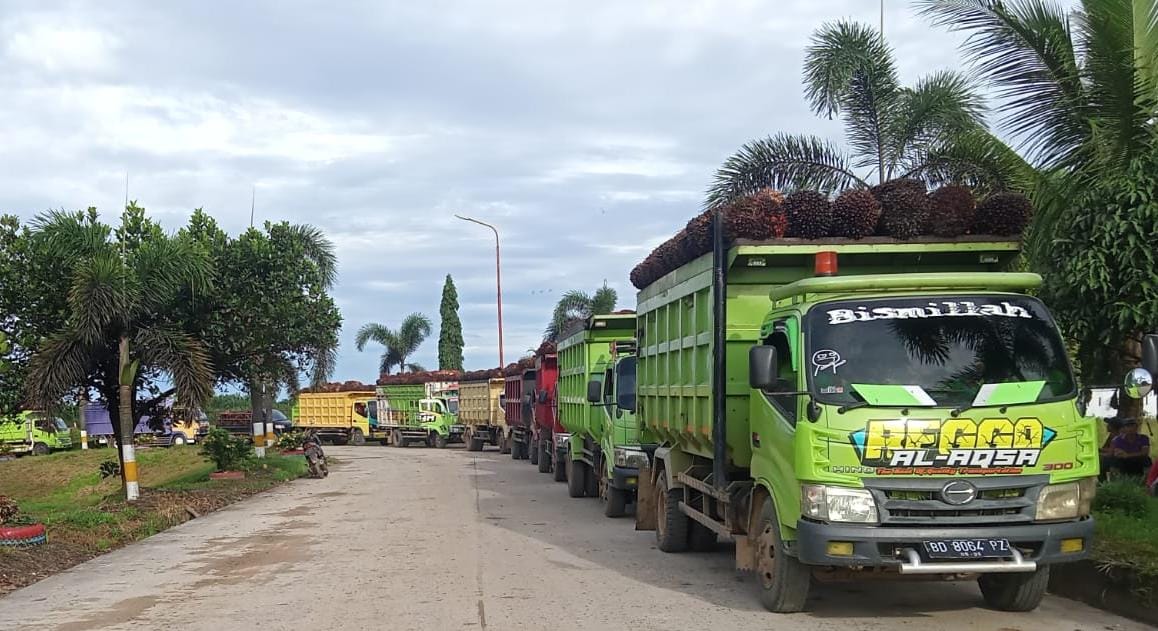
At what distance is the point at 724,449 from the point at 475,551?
4228 millimetres

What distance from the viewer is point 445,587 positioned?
9.95 m

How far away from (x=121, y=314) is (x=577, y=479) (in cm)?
835

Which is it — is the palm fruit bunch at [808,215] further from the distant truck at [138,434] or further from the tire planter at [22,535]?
the distant truck at [138,434]

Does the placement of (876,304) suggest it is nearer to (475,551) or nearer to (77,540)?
(475,551)

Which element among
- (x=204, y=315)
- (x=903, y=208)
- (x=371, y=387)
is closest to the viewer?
(x=903, y=208)

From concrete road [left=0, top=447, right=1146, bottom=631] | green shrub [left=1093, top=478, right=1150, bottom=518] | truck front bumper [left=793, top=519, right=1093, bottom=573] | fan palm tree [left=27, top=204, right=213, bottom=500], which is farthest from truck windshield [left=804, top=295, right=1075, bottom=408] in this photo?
fan palm tree [left=27, top=204, right=213, bottom=500]

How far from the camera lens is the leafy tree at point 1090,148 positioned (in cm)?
1016

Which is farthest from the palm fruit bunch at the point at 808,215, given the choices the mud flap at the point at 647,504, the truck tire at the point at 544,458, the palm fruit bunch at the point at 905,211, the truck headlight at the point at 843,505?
the truck tire at the point at 544,458

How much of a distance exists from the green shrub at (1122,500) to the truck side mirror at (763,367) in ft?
14.3

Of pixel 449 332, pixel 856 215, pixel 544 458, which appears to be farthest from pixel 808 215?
pixel 449 332

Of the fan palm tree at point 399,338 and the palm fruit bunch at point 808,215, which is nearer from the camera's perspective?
the palm fruit bunch at point 808,215

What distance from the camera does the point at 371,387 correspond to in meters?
50.0

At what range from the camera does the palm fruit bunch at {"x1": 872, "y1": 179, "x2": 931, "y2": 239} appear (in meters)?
9.23

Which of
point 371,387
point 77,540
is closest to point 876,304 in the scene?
point 77,540
